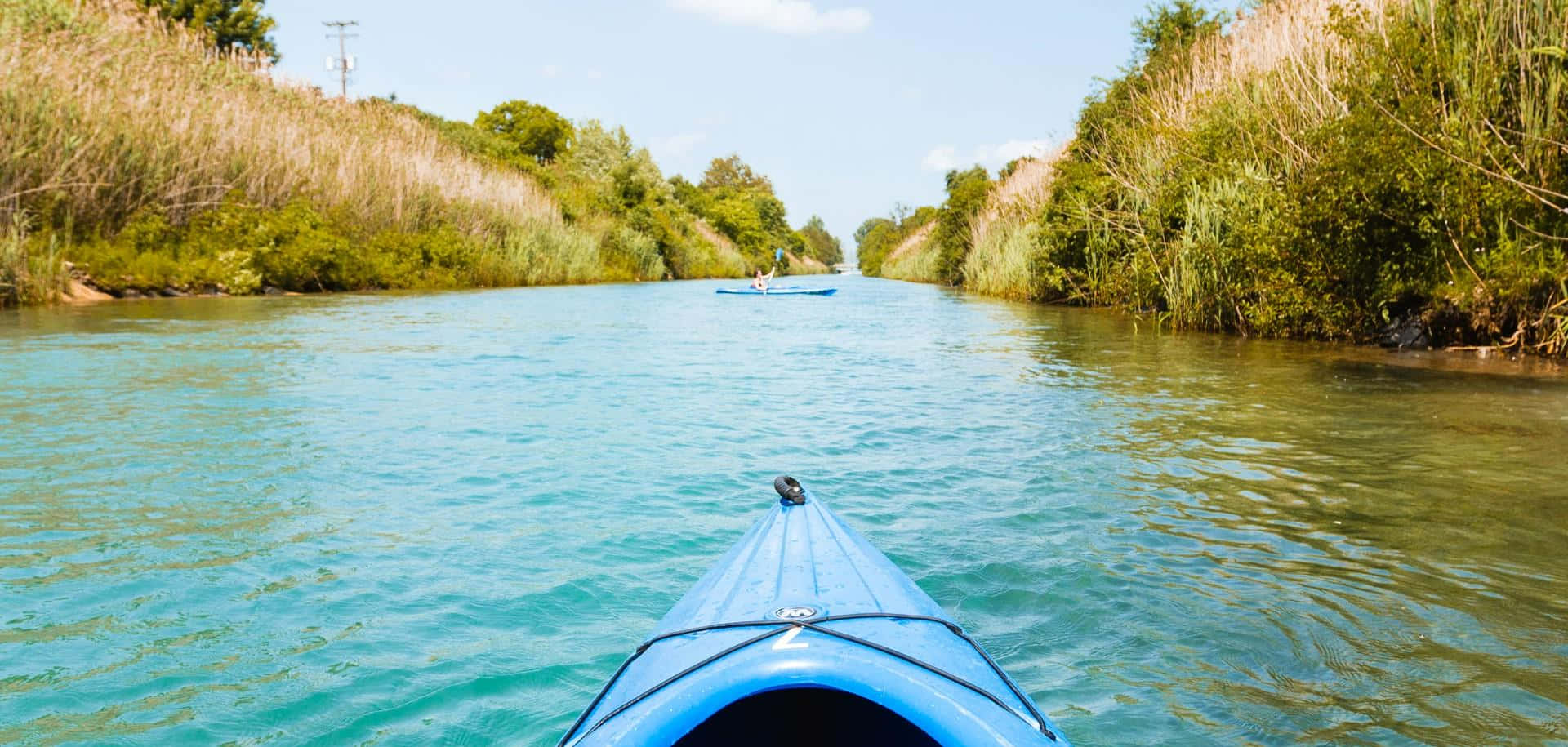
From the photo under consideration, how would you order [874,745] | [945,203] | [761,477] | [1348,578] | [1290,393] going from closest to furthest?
[874,745] < [1348,578] < [761,477] < [1290,393] < [945,203]

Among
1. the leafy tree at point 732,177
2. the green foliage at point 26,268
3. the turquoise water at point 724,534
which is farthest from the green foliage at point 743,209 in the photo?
the turquoise water at point 724,534

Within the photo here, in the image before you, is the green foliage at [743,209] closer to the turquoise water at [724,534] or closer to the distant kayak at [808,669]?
the turquoise water at [724,534]

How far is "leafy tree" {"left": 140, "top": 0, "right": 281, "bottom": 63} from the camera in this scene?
41338 mm

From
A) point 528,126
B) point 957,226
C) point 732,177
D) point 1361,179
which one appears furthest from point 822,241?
point 1361,179

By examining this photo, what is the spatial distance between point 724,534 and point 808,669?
2.95 m

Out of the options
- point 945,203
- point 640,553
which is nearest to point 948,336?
point 640,553

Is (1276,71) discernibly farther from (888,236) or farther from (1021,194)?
(888,236)

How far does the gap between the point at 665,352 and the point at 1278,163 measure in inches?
303

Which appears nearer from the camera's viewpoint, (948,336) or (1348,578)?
(1348,578)

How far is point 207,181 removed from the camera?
20609 mm

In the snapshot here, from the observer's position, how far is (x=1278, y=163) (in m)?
12.7

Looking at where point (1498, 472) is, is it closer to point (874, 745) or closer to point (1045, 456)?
point (1045, 456)

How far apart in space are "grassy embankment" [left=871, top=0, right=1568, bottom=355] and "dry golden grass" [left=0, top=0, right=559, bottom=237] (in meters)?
16.6

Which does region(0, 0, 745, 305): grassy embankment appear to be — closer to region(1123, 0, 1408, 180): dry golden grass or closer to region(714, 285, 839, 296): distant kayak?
region(714, 285, 839, 296): distant kayak
